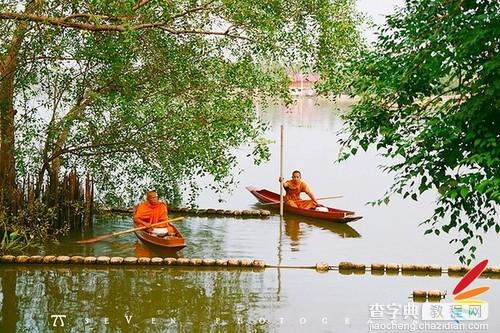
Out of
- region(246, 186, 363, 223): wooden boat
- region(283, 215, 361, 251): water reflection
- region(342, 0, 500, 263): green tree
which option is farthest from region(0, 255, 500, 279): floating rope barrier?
region(342, 0, 500, 263): green tree

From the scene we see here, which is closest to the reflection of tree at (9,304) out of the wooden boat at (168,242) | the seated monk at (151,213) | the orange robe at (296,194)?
the wooden boat at (168,242)

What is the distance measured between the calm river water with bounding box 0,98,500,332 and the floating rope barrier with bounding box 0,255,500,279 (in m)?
0.12

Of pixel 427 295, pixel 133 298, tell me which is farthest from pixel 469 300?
pixel 133 298

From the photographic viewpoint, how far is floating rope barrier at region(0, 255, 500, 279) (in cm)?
1076

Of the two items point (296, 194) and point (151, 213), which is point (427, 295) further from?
point (296, 194)

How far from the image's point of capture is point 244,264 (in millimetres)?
10836

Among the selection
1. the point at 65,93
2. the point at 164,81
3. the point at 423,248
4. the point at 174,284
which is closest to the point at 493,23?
the point at 174,284

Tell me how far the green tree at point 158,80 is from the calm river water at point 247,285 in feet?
3.91

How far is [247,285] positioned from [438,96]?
4648mm

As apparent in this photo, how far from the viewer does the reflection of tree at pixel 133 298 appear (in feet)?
27.9

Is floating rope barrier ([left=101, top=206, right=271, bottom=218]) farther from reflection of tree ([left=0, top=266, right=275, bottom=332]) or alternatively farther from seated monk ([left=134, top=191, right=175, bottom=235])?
reflection of tree ([left=0, top=266, right=275, bottom=332])

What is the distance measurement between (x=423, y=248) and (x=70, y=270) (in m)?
5.56

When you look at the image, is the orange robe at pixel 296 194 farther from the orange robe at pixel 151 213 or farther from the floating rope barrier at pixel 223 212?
the orange robe at pixel 151 213

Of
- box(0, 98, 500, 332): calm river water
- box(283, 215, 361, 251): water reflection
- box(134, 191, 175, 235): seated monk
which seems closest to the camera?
box(0, 98, 500, 332): calm river water
